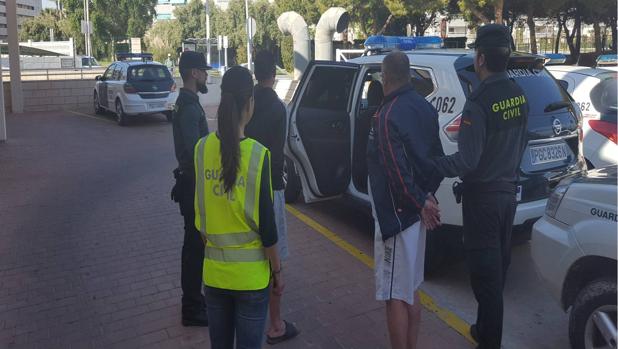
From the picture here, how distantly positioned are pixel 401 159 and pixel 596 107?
16.2ft


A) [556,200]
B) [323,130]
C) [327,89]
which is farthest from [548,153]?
[327,89]

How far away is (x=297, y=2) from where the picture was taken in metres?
41.7

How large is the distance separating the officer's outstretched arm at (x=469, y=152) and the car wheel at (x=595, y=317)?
3.04 ft

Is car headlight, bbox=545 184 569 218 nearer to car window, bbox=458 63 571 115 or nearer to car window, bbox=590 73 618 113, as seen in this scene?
car window, bbox=458 63 571 115

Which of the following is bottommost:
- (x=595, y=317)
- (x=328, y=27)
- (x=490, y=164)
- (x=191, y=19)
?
(x=595, y=317)

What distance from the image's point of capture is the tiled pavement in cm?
391

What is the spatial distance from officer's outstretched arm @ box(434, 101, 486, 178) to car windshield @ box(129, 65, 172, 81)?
13.5 meters

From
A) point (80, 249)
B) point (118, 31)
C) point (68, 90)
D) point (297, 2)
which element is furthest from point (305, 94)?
point (118, 31)

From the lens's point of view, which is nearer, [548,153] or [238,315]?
[238,315]

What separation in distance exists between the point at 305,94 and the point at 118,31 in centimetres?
4945

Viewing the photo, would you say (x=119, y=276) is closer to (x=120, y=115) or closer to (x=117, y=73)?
(x=120, y=115)

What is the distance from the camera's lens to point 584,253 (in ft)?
10.3

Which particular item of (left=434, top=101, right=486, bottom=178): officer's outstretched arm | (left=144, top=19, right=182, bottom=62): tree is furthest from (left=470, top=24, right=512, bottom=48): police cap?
(left=144, top=19, right=182, bottom=62): tree

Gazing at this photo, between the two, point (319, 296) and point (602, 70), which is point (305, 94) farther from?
point (602, 70)
